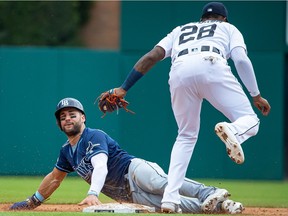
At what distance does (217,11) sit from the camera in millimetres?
6637

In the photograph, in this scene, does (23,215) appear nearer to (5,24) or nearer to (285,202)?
(285,202)

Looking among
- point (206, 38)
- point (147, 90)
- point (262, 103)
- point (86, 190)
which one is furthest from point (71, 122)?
point (147, 90)

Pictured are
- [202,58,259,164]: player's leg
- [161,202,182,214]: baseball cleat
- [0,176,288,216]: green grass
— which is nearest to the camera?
[202,58,259,164]: player's leg

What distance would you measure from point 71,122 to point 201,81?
1.11 metres

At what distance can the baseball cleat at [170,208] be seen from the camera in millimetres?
6293

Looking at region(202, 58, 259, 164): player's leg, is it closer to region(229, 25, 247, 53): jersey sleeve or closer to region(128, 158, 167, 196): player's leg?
region(229, 25, 247, 53): jersey sleeve

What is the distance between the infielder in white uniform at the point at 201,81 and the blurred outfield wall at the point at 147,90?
5679mm

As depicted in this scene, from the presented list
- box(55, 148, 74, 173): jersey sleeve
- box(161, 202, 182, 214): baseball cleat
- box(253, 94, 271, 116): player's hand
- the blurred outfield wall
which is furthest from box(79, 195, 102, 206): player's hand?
the blurred outfield wall

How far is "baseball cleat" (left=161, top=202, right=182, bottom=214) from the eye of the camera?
6.29 meters

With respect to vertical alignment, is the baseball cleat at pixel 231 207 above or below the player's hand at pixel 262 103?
below

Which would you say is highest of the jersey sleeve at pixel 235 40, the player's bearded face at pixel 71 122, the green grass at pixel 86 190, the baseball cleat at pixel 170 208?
the jersey sleeve at pixel 235 40

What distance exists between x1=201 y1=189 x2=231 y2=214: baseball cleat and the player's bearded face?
3.82 feet

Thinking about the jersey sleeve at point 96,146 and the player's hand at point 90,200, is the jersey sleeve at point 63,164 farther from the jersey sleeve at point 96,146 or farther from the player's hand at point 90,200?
the player's hand at point 90,200

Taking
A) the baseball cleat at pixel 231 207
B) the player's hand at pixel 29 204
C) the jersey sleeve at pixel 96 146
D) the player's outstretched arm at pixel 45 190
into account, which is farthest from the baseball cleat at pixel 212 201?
the player's hand at pixel 29 204
